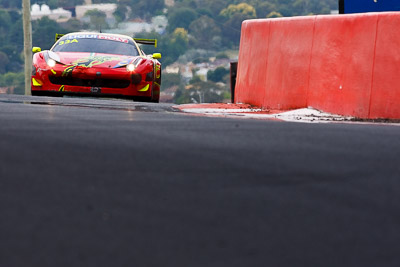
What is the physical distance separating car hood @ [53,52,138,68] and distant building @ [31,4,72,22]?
142121 mm

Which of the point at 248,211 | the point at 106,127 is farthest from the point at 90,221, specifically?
the point at 106,127

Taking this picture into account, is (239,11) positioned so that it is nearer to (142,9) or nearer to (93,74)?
(142,9)

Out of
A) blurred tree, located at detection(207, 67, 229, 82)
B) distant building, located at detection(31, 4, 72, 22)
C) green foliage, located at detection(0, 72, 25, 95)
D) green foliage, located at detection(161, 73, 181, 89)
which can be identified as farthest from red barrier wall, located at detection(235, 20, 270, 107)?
distant building, located at detection(31, 4, 72, 22)

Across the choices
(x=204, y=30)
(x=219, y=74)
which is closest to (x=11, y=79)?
(x=219, y=74)

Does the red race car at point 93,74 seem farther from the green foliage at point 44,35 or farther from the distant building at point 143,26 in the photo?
the distant building at point 143,26

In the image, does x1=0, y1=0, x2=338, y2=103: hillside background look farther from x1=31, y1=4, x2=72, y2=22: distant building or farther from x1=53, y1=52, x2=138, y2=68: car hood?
x1=53, y1=52, x2=138, y2=68: car hood

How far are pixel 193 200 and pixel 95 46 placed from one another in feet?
40.3

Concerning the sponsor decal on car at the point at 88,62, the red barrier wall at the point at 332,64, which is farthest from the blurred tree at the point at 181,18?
the red barrier wall at the point at 332,64

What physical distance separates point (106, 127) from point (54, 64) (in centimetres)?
817

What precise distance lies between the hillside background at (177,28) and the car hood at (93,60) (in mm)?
102655

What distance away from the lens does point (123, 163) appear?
17.1 feet

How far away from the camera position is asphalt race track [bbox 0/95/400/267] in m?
3.50

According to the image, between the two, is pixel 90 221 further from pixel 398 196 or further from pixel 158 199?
pixel 398 196

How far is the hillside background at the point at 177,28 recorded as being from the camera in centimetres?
12988
